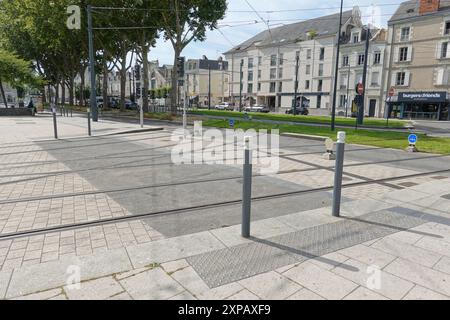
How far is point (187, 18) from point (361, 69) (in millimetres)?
29619

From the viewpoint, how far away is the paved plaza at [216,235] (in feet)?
9.59

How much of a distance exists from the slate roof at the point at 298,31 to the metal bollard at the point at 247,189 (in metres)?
53.2

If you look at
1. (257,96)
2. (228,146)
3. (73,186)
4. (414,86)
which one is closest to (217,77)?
(257,96)

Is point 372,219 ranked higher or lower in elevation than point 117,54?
lower

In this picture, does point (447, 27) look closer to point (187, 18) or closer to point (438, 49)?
point (438, 49)

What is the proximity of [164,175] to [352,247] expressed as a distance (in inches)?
184

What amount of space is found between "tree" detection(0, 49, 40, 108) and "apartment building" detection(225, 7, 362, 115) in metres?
32.0

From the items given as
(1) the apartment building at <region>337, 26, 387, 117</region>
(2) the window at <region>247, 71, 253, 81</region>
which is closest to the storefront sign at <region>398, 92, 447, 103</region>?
(1) the apartment building at <region>337, 26, 387, 117</region>

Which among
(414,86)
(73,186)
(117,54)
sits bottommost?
(73,186)

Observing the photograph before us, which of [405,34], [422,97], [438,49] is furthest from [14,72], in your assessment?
[438,49]
